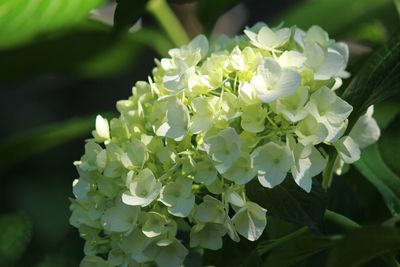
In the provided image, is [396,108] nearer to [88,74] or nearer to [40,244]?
[88,74]

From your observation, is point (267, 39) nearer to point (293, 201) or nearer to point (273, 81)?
point (273, 81)

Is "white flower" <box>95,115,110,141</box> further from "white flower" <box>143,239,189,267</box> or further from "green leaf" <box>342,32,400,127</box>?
"green leaf" <box>342,32,400,127</box>

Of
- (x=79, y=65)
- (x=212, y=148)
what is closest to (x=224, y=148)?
(x=212, y=148)

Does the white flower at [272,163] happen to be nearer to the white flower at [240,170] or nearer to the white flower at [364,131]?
the white flower at [240,170]

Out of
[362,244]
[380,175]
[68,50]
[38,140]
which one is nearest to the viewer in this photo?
[362,244]

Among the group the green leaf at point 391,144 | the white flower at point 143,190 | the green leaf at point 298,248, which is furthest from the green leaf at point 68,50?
the green leaf at point 298,248

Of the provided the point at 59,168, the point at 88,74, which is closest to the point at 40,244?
the point at 88,74

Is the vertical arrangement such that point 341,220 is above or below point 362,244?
below
